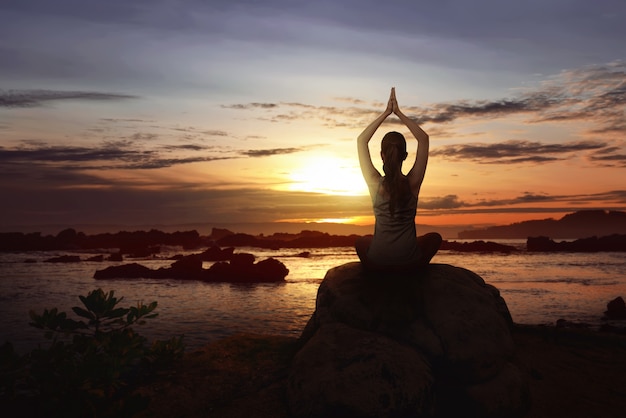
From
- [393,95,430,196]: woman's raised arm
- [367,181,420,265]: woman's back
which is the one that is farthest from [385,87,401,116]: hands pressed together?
[367,181,420,265]: woman's back

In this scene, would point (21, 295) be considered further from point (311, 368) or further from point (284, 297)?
point (311, 368)

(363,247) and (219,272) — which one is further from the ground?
(363,247)

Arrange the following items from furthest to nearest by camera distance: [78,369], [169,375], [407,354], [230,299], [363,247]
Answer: [230,299] < [363,247] < [169,375] < [407,354] < [78,369]

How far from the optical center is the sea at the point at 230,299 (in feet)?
45.6

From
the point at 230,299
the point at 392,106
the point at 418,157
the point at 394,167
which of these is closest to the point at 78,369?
the point at 394,167

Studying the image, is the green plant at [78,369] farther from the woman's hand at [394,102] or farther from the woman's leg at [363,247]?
the woman's hand at [394,102]

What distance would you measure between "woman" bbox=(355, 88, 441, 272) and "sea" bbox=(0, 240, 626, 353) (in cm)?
573

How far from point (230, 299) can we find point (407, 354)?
45.7 ft

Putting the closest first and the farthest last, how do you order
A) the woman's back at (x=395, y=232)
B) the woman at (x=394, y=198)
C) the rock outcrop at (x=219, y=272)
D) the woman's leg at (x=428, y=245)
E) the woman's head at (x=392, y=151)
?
the woman's head at (x=392, y=151) → the woman at (x=394, y=198) → the woman's back at (x=395, y=232) → the woman's leg at (x=428, y=245) → the rock outcrop at (x=219, y=272)

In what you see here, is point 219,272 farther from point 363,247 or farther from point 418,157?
point 418,157

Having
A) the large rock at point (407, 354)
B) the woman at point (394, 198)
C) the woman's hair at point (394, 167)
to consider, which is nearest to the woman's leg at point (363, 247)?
the woman at point (394, 198)

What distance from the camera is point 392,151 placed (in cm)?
733

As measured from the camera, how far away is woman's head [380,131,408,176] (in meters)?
7.34

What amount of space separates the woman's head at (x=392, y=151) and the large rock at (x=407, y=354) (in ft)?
6.69
